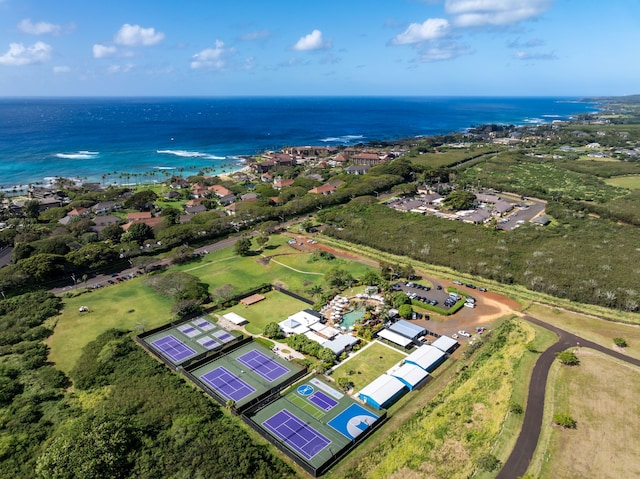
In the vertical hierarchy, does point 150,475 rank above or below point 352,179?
below

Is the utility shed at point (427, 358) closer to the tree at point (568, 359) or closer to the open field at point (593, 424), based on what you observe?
the open field at point (593, 424)

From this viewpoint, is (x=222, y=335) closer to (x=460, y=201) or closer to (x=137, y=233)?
(x=137, y=233)

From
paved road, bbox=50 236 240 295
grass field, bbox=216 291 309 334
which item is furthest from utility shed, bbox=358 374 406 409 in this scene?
paved road, bbox=50 236 240 295

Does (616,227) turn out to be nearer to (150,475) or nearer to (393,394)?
(393,394)

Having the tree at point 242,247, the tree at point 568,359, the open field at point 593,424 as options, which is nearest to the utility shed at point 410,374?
the open field at point 593,424

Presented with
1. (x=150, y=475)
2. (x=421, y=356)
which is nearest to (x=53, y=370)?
(x=150, y=475)

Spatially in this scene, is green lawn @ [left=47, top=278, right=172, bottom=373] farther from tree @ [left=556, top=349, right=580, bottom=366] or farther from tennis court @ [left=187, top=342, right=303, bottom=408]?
tree @ [left=556, top=349, right=580, bottom=366]
